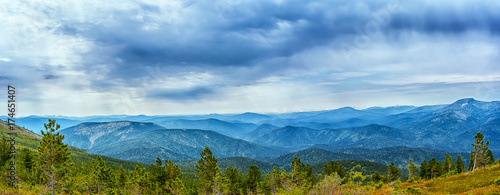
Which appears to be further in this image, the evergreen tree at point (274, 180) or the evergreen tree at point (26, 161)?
the evergreen tree at point (274, 180)

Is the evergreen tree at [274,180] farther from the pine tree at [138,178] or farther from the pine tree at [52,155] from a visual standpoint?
the pine tree at [52,155]

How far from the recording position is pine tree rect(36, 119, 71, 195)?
2617cm

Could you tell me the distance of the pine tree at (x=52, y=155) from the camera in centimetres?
2617

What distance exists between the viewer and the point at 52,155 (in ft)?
87.0

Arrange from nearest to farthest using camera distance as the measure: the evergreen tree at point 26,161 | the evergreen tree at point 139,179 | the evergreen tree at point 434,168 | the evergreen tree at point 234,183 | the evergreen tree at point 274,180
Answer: the evergreen tree at point 26,161 → the evergreen tree at point 139,179 → the evergreen tree at point 274,180 → the evergreen tree at point 234,183 → the evergreen tree at point 434,168

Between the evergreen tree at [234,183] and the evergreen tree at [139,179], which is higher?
the evergreen tree at [139,179]

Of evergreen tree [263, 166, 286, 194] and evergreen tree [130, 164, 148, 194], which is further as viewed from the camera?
evergreen tree [263, 166, 286, 194]

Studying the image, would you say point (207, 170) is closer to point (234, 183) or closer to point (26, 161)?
point (234, 183)

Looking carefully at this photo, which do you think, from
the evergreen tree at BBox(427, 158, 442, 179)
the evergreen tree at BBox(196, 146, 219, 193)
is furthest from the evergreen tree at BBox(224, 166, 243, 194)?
the evergreen tree at BBox(427, 158, 442, 179)

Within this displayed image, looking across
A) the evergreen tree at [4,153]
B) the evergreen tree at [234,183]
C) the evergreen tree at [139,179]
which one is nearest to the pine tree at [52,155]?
the evergreen tree at [139,179]

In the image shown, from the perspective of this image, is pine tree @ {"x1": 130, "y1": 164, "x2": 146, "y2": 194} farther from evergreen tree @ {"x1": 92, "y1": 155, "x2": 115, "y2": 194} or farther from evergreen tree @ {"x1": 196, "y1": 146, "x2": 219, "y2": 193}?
evergreen tree @ {"x1": 196, "y1": 146, "x2": 219, "y2": 193}

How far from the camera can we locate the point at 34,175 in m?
44.5

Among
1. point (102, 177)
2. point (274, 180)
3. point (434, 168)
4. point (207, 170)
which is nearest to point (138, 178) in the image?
point (102, 177)

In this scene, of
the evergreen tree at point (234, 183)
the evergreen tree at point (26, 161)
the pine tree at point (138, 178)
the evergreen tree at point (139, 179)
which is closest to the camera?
the evergreen tree at point (26, 161)
